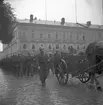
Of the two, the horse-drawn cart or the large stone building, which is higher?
the large stone building

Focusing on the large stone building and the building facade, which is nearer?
the large stone building

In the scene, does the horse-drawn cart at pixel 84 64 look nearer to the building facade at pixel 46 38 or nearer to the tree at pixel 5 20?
the tree at pixel 5 20

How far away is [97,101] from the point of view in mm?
4852

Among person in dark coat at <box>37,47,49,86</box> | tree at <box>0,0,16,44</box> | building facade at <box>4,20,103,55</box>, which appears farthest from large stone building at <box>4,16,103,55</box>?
person in dark coat at <box>37,47,49,86</box>

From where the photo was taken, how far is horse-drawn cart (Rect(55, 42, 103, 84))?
6707mm

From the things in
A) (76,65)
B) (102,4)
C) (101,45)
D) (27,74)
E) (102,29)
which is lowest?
(27,74)

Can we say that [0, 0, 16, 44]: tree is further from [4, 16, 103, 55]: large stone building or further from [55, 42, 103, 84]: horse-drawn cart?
[55, 42, 103, 84]: horse-drawn cart

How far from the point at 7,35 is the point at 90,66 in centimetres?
865

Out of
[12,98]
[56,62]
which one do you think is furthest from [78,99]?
[56,62]

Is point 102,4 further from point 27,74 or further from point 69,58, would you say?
point 27,74

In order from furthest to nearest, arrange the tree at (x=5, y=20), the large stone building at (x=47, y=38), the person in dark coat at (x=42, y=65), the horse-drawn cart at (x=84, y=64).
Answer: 1. the large stone building at (x=47, y=38)
2. the tree at (x=5, y=20)
3. the person in dark coat at (x=42, y=65)
4. the horse-drawn cart at (x=84, y=64)

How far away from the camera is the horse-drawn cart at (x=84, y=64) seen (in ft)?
22.0

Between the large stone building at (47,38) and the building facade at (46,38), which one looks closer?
the large stone building at (47,38)

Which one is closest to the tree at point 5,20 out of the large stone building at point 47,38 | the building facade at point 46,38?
the building facade at point 46,38
